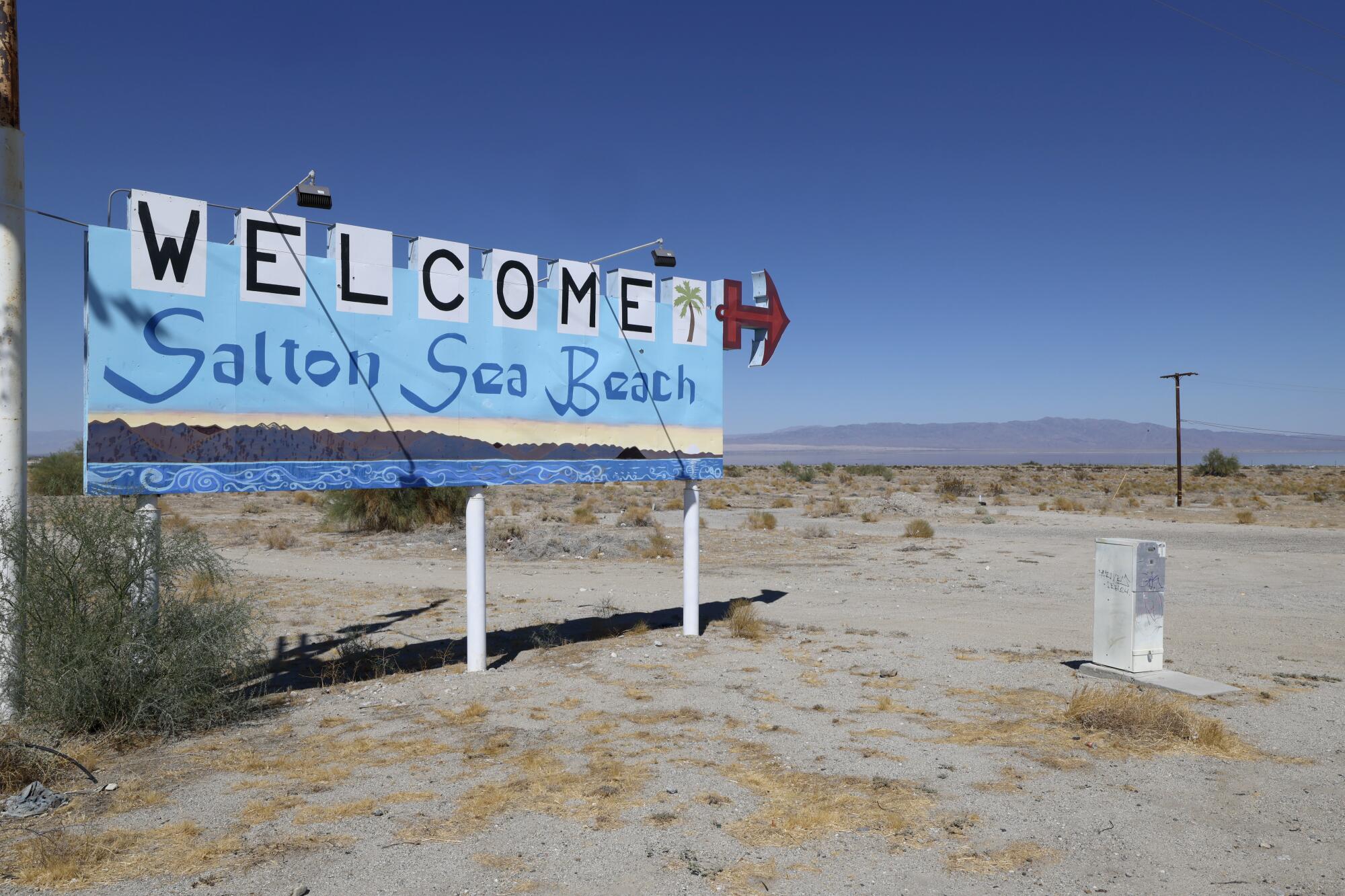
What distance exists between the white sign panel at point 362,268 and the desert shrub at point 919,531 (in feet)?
68.0

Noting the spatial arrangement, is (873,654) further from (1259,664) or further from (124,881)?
(124,881)

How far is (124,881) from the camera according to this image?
5.08 metres

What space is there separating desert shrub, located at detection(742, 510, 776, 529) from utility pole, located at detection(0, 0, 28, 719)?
23.7 meters

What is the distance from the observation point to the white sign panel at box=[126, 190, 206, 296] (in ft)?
27.1

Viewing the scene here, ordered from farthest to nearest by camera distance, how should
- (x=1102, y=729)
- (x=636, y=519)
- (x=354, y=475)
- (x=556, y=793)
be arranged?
(x=636, y=519) < (x=354, y=475) < (x=1102, y=729) < (x=556, y=793)

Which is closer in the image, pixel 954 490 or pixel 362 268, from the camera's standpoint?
pixel 362 268

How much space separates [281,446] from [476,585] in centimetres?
271

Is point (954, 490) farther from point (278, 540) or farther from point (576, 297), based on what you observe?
point (576, 297)

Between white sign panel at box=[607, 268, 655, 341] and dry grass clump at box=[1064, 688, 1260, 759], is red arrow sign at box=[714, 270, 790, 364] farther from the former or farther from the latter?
dry grass clump at box=[1064, 688, 1260, 759]

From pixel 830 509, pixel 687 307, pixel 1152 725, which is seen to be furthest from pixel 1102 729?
pixel 830 509

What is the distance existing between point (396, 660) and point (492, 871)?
6.69m

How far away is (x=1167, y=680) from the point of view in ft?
32.4

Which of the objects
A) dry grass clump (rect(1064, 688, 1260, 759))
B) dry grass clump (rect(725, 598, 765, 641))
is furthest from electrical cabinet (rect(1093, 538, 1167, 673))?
dry grass clump (rect(725, 598, 765, 641))

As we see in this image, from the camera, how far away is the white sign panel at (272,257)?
29.2 feet
